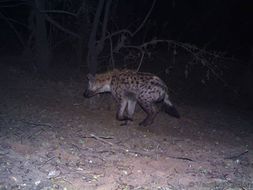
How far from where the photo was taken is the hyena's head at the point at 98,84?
9.24 m

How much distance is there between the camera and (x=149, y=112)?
8.76 m

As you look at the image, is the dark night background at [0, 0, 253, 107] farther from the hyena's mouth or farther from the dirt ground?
the dirt ground

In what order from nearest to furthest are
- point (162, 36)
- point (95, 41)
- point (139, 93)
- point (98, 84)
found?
A: 1. point (139, 93)
2. point (98, 84)
3. point (95, 41)
4. point (162, 36)

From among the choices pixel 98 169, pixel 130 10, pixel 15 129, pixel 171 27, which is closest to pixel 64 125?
pixel 15 129

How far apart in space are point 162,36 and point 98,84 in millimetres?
7245

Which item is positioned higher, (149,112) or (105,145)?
(149,112)

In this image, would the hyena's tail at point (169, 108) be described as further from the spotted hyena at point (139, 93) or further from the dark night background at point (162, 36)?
the dark night background at point (162, 36)

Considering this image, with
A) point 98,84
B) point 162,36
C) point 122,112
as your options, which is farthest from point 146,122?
point 162,36

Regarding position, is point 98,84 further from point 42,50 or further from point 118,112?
point 42,50

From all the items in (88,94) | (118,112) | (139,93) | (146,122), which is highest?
(139,93)

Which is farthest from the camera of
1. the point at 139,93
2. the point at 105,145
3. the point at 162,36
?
the point at 162,36

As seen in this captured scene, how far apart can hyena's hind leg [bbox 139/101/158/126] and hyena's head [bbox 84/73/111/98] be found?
85cm

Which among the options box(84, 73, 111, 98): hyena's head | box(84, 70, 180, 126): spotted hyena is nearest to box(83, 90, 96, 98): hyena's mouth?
box(84, 73, 111, 98): hyena's head

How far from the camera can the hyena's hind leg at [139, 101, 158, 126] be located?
8703 millimetres
